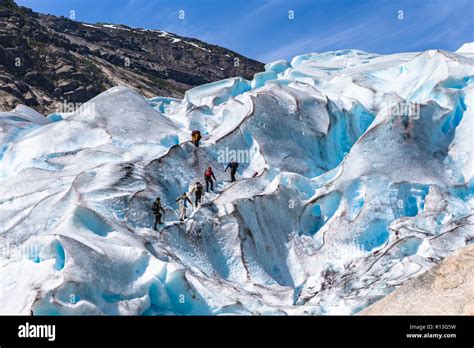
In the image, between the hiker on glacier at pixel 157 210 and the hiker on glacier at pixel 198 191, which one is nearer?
the hiker on glacier at pixel 157 210

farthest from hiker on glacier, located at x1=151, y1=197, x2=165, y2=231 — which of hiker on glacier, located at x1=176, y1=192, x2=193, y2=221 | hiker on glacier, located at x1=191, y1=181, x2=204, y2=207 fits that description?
hiker on glacier, located at x1=191, y1=181, x2=204, y2=207

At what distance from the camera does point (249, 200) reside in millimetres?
22750

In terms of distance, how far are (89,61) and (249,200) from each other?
219 feet

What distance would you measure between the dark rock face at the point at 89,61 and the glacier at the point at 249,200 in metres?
22.7

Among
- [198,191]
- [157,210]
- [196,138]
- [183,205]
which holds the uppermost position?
[196,138]

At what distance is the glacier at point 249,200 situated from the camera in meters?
17.9

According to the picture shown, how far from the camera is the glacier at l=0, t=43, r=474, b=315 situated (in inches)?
703

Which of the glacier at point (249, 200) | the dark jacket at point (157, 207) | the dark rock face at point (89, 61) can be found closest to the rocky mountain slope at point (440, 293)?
the glacier at point (249, 200)

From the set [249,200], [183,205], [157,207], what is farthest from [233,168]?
[157,207]

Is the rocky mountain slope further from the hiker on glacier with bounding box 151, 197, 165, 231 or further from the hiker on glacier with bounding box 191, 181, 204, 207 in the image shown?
the hiker on glacier with bounding box 191, 181, 204, 207

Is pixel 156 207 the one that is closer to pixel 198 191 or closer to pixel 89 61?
pixel 198 191

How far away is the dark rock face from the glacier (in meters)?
22.7

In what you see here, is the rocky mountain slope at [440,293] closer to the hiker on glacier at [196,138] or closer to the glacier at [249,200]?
the glacier at [249,200]

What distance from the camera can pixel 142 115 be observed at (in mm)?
29547
